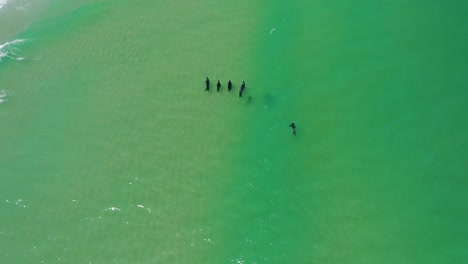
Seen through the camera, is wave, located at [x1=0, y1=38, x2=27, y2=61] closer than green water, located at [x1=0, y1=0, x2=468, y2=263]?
No

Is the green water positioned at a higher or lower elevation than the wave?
lower

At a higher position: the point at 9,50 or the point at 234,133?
the point at 9,50

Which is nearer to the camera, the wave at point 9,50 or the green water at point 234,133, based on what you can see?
the green water at point 234,133

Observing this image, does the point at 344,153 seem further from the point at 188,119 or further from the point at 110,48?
the point at 110,48

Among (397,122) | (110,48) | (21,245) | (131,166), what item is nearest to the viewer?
(21,245)

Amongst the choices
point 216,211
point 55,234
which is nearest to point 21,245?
point 55,234

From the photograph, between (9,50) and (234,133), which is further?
(9,50)

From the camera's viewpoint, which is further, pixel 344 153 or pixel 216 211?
pixel 344 153

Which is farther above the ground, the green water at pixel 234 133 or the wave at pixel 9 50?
the wave at pixel 9 50
